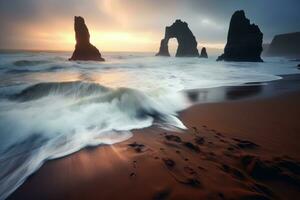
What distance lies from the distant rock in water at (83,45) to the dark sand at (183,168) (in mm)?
45894

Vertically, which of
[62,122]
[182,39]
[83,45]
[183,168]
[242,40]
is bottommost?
[62,122]

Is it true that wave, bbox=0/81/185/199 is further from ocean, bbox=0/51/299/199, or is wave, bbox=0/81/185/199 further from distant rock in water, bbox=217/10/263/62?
distant rock in water, bbox=217/10/263/62

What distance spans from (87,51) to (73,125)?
4772cm

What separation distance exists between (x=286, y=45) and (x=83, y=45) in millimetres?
122441

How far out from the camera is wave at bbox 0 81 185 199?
3.26 m

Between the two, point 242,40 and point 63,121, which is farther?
point 242,40

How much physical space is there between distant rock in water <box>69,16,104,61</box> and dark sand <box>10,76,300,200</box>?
45.9 m

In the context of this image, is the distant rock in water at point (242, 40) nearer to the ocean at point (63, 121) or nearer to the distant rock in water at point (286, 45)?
the ocean at point (63, 121)

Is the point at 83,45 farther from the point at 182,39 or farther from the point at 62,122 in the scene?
the point at 182,39

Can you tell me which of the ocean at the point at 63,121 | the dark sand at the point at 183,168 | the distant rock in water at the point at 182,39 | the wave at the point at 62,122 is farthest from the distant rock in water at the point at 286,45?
the dark sand at the point at 183,168

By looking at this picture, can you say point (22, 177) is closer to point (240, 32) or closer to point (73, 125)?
point (73, 125)

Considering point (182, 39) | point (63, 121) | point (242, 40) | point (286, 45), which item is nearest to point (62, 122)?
point (63, 121)

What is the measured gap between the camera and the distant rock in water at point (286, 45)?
11200 cm

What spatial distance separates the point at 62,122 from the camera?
4727 millimetres
